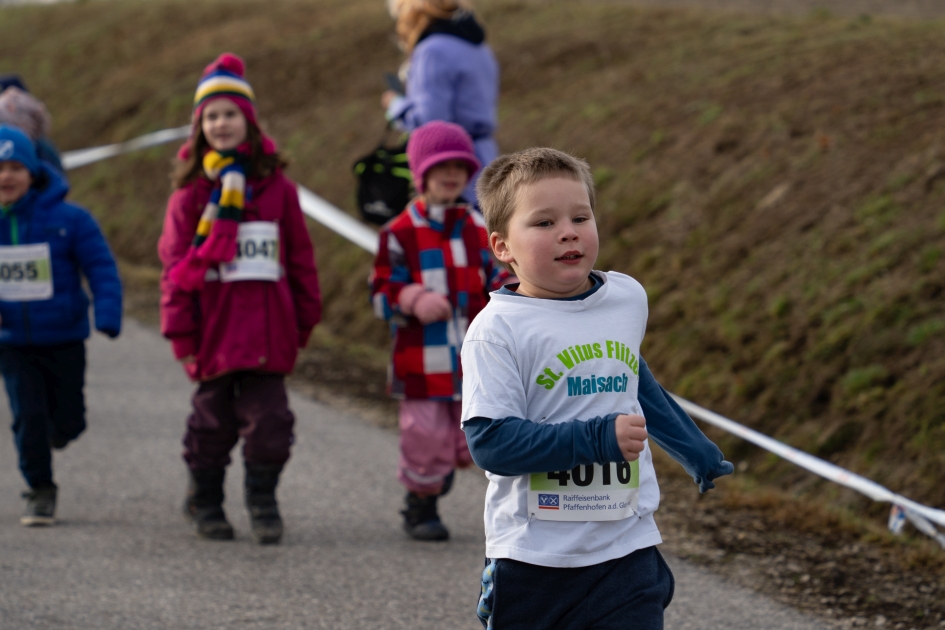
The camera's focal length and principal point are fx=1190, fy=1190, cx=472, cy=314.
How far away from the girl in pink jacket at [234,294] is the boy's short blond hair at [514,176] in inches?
96.8

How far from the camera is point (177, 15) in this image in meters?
25.5

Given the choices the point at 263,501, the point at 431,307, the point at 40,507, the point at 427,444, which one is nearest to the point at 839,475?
the point at 427,444

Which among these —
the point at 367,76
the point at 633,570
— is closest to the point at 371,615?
the point at 633,570

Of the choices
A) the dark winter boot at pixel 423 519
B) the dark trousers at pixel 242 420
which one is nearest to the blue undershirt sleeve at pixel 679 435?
the dark winter boot at pixel 423 519

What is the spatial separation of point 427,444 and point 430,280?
0.71m

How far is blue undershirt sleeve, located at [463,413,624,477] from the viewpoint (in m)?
2.54

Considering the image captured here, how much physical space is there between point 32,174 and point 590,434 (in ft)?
13.1

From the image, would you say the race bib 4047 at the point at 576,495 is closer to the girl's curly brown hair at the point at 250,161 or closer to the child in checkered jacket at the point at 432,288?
the child in checkered jacket at the point at 432,288

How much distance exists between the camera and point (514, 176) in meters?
2.77

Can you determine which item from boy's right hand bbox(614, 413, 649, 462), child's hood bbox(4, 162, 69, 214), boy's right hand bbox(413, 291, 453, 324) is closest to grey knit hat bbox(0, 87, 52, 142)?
child's hood bbox(4, 162, 69, 214)

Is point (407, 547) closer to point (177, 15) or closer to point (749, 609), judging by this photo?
point (749, 609)

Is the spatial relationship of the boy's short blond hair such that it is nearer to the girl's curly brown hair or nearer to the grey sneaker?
the girl's curly brown hair

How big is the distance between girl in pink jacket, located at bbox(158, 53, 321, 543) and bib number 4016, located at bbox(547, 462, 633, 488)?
102 inches

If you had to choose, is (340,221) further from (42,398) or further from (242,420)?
(242,420)
